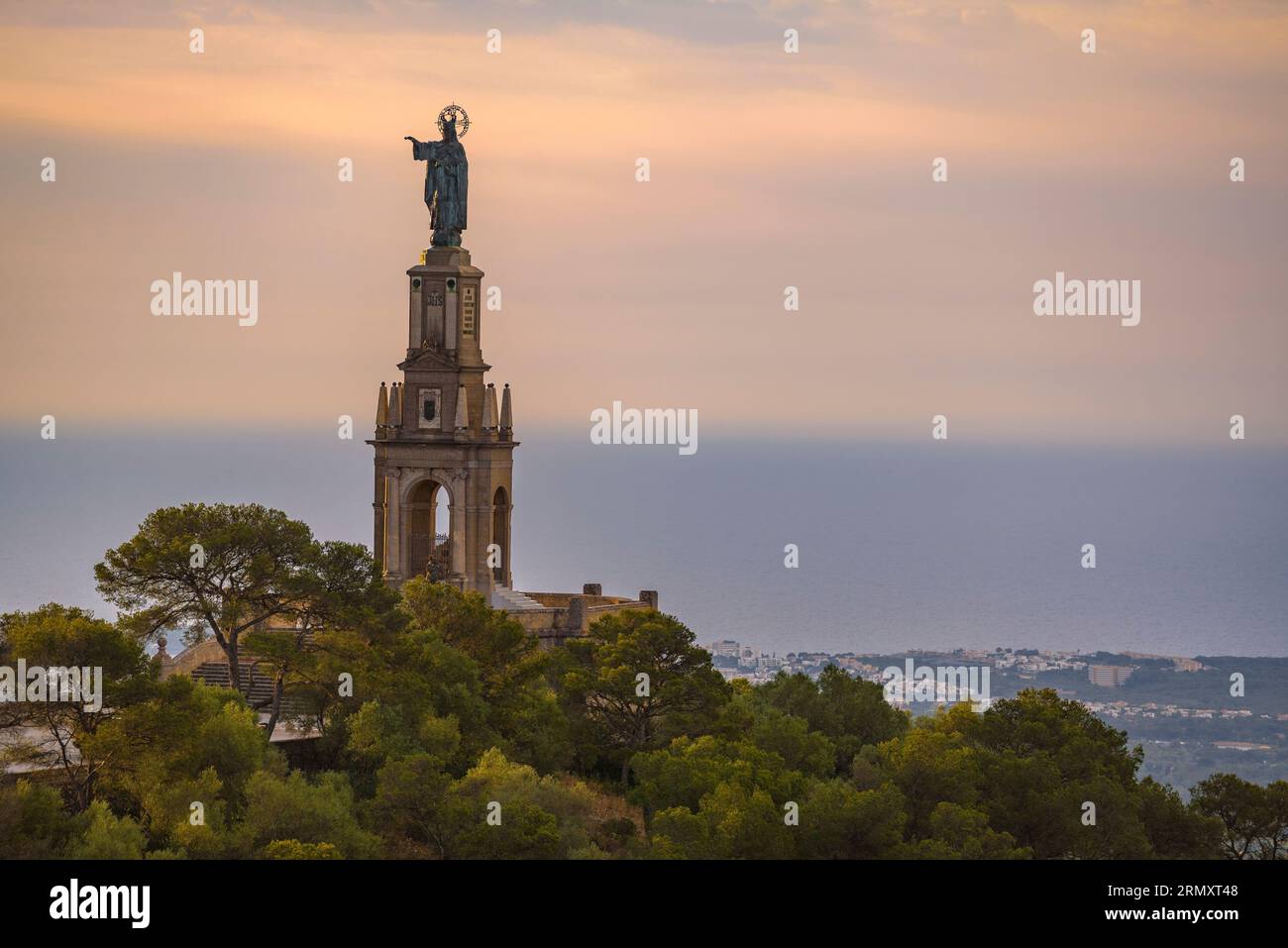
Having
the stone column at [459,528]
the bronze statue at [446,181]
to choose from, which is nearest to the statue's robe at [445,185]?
the bronze statue at [446,181]

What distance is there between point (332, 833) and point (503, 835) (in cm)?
352

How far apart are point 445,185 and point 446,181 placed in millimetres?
117

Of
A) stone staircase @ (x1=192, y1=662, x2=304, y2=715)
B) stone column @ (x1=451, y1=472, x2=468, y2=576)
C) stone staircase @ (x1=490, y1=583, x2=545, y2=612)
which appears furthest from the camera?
stone column @ (x1=451, y1=472, x2=468, y2=576)

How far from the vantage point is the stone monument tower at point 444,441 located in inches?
2785

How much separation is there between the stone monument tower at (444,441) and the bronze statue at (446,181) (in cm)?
72

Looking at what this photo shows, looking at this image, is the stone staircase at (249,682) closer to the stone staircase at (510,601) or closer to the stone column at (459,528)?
the stone staircase at (510,601)

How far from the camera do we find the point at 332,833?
48531 mm

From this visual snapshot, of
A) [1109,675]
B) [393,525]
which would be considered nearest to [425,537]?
[393,525]

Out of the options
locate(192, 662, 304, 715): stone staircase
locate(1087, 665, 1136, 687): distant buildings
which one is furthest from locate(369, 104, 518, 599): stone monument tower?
locate(1087, 665, 1136, 687): distant buildings

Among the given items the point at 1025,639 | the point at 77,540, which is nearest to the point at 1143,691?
the point at 1025,639

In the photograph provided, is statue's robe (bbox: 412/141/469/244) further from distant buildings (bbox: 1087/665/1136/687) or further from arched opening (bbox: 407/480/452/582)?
distant buildings (bbox: 1087/665/1136/687)

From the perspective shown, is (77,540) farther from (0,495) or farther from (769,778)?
(769,778)

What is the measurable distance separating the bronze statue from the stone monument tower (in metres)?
0.72

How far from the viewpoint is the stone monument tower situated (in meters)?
70.8
